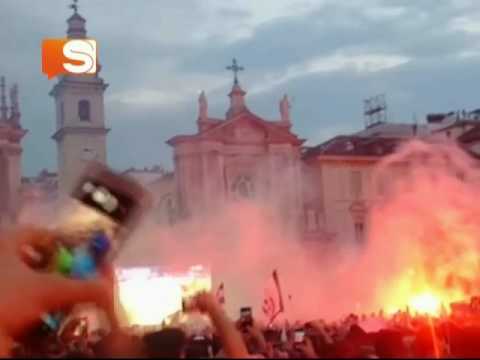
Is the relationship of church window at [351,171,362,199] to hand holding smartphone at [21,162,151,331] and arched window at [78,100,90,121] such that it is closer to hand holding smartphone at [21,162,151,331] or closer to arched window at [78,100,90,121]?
arched window at [78,100,90,121]

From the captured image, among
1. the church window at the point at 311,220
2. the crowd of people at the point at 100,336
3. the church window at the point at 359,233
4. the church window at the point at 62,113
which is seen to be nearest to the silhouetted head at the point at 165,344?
the crowd of people at the point at 100,336

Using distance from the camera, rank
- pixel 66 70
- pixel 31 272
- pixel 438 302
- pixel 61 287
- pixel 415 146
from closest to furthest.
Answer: pixel 61 287
pixel 31 272
pixel 66 70
pixel 438 302
pixel 415 146

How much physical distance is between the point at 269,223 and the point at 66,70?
43.5ft

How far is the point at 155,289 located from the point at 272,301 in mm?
3882

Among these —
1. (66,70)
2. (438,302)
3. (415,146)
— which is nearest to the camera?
(66,70)

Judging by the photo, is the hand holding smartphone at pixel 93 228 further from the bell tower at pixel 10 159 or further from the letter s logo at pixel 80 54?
the bell tower at pixel 10 159

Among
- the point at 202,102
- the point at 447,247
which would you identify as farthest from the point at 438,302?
the point at 202,102

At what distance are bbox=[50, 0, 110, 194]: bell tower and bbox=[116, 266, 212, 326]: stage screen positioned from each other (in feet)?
25.8

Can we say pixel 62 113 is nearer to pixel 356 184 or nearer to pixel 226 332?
pixel 356 184

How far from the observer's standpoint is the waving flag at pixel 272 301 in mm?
32656

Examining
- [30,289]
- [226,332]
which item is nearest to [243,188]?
[30,289]

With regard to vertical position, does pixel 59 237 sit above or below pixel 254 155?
below

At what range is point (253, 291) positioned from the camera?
37406mm

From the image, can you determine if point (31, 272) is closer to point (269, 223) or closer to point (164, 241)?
point (164, 241)
